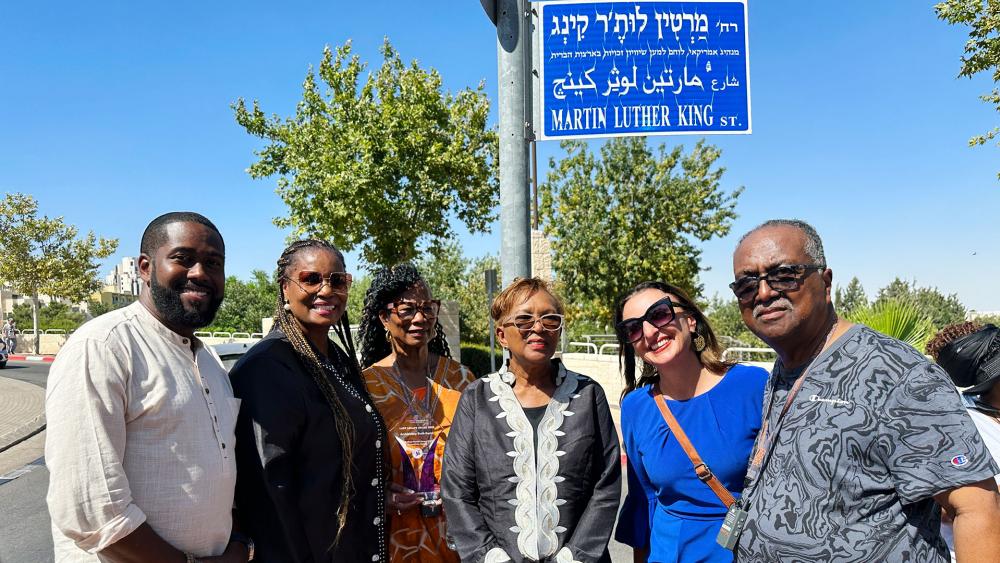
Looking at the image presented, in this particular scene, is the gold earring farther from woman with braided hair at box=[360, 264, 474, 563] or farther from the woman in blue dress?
woman with braided hair at box=[360, 264, 474, 563]

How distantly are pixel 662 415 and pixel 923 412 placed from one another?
0.96 meters

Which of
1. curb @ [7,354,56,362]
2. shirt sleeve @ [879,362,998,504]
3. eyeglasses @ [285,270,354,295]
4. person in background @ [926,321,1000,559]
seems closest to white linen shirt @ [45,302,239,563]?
eyeglasses @ [285,270,354,295]

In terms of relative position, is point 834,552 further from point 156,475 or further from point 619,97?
point 619,97

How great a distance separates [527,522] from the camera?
2.41 meters

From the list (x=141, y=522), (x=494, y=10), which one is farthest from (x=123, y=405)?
(x=494, y=10)

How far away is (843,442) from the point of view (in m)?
1.87

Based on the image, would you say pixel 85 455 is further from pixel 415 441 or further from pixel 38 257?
pixel 38 257

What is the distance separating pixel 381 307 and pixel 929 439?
89.4 inches

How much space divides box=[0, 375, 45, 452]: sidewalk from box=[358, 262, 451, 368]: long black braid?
9.11m

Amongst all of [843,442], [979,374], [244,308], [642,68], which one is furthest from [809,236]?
[244,308]

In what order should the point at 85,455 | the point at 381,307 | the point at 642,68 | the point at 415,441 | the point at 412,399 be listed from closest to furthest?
the point at 85,455 < the point at 415,441 < the point at 412,399 < the point at 381,307 < the point at 642,68

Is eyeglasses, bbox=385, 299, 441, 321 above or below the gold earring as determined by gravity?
above

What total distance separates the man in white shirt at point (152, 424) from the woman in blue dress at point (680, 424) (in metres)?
1.50

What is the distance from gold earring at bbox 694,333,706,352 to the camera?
2.71 m
